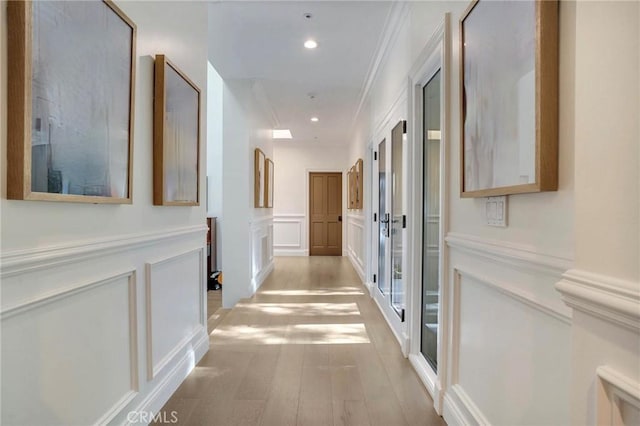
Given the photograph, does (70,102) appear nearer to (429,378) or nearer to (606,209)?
(606,209)

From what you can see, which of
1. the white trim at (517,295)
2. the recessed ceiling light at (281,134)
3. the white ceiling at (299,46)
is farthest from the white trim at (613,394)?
the recessed ceiling light at (281,134)

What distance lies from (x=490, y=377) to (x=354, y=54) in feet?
10.4

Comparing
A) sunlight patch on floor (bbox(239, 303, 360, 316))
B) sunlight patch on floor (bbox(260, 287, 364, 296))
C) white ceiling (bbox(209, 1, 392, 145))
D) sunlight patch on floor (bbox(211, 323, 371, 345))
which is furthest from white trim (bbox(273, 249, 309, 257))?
sunlight patch on floor (bbox(211, 323, 371, 345))

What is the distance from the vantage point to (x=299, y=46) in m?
3.51

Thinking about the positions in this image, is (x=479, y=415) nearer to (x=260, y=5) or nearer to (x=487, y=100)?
(x=487, y=100)

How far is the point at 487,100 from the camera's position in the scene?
1387 millimetres

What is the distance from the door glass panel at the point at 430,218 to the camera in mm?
2365

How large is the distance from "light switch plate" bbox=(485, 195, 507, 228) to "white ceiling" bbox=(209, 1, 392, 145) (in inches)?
Answer: 79.7

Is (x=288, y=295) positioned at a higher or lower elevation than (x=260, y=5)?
lower

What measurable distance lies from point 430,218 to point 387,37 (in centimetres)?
174

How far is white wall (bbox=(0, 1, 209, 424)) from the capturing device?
107 cm

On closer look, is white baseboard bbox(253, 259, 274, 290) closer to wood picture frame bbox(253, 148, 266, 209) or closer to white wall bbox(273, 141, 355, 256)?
wood picture frame bbox(253, 148, 266, 209)

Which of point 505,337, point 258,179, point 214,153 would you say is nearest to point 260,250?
point 258,179

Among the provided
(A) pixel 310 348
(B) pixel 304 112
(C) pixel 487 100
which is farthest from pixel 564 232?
(B) pixel 304 112
